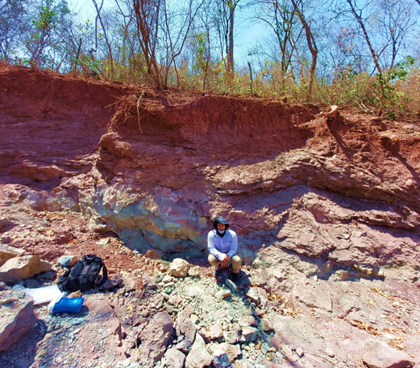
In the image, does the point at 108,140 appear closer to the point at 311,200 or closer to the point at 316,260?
the point at 311,200

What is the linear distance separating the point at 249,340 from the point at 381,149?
396 cm

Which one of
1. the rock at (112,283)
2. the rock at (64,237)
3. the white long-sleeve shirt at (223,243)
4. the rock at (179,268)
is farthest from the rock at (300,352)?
the rock at (64,237)

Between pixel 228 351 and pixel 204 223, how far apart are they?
1750 mm

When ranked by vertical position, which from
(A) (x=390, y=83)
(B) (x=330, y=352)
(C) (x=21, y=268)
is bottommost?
(B) (x=330, y=352)

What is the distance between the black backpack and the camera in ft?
8.32

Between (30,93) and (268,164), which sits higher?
(30,93)

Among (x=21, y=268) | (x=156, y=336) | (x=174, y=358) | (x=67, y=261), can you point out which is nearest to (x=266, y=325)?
(x=174, y=358)

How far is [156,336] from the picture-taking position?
2.20 meters

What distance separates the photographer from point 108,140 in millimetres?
3842

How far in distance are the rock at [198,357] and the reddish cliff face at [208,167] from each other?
1.44 m

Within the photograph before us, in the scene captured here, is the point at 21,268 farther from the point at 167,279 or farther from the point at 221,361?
the point at 221,361

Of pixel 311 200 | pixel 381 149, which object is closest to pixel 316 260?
pixel 311 200

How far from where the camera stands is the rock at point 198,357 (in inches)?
79.3

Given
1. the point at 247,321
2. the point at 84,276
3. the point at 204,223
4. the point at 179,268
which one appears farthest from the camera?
the point at 204,223
